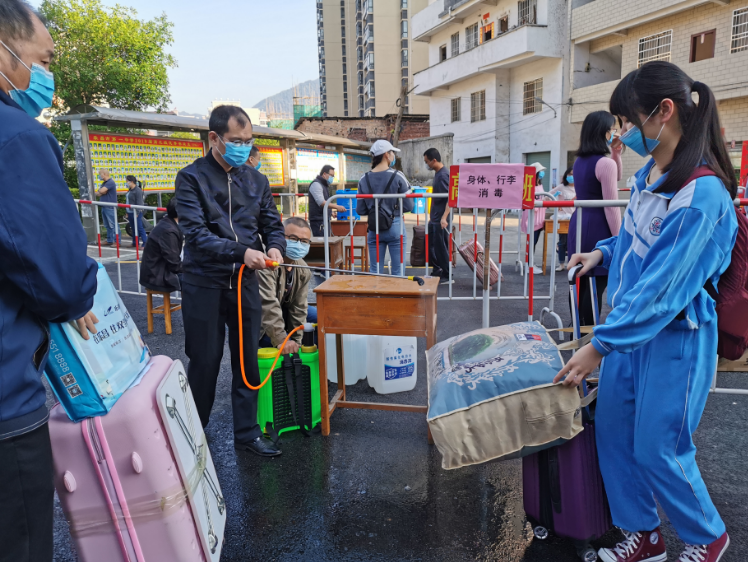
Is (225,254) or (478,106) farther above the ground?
(478,106)

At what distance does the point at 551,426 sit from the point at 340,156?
17952mm

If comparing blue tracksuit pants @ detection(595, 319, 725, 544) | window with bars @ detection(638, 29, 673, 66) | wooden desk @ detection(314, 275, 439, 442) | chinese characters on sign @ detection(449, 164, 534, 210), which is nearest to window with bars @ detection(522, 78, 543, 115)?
window with bars @ detection(638, 29, 673, 66)

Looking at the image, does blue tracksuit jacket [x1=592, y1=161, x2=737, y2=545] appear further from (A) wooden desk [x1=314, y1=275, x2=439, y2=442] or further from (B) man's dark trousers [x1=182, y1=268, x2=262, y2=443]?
(B) man's dark trousers [x1=182, y1=268, x2=262, y2=443]

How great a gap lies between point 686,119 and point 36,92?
199 cm

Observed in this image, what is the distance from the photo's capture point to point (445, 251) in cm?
756

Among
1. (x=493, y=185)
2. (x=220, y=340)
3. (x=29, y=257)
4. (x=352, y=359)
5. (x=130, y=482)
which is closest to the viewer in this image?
(x=29, y=257)

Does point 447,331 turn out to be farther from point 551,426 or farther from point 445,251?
point 551,426

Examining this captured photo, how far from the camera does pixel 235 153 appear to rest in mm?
2689

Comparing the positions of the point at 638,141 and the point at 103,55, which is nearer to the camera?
the point at 638,141

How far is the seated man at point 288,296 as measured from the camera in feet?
10.7

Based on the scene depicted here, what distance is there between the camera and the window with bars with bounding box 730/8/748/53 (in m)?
16.1

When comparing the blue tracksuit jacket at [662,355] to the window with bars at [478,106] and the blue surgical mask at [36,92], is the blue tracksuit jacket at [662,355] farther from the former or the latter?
the window with bars at [478,106]

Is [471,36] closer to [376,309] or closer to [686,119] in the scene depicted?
[376,309]

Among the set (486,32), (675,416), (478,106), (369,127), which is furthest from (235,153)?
(369,127)
